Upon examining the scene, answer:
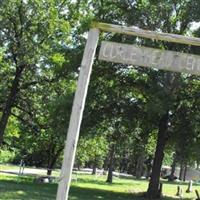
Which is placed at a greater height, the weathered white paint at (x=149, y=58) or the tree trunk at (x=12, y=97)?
the tree trunk at (x=12, y=97)

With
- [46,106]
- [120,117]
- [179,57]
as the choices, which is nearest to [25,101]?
[46,106]

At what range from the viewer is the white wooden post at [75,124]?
894cm

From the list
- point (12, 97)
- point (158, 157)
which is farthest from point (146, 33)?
point (12, 97)

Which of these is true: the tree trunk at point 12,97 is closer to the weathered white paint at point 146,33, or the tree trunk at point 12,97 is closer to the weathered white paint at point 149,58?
the weathered white paint at point 146,33

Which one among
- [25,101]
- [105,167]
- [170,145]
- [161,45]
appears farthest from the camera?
[105,167]

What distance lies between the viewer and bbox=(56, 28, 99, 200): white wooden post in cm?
894

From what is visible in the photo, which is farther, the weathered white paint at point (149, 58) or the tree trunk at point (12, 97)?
the tree trunk at point (12, 97)

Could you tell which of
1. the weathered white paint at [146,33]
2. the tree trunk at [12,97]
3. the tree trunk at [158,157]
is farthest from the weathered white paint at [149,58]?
the tree trunk at [12,97]

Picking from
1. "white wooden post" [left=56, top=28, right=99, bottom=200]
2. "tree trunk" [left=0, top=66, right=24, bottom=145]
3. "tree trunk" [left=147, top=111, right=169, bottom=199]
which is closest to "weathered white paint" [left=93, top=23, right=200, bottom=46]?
"white wooden post" [left=56, top=28, right=99, bottom=200]

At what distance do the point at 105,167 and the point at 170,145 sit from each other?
58.5 metres

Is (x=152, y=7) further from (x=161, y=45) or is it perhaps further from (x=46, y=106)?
(x=46, y=106)

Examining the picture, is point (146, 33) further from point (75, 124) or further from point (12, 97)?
point (12, 97)

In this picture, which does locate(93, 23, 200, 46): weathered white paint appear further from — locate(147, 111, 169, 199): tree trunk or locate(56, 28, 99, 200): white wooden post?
locate(147, 111, 169, 199): tree trunk

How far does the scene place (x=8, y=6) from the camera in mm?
33438
